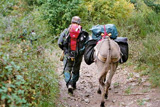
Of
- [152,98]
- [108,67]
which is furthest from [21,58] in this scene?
[152,98]

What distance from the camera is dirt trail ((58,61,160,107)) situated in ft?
18.5

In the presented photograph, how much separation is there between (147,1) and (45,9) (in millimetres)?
5917

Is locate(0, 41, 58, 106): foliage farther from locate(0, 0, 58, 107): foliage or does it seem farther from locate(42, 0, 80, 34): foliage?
locate(42, 0, 80, 34): foliage

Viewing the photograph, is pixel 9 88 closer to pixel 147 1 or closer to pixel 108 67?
pixel 108 67

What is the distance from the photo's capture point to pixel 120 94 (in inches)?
250

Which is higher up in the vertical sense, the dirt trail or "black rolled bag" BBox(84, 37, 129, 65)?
"black rolled bag" BBox(84, 37, 129, 65)

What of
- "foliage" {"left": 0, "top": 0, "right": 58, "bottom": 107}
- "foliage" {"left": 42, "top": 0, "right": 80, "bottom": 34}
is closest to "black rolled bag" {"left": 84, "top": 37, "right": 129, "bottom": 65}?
"foliage" {"left": 0, "top": 0, "right": 58, "bottom": 107}

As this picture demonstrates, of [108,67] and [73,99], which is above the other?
[108,67]

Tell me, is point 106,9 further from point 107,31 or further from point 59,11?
point 107,31

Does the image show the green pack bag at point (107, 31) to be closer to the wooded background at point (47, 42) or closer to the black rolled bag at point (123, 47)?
the black rolled bag at point (123, 47)

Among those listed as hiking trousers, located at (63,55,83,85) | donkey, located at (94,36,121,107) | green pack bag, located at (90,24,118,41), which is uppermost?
green pack bag, located at (90,24,118,41)

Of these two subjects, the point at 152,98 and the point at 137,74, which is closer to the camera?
the point at 152,98

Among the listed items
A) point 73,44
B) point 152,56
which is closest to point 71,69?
point 73,44

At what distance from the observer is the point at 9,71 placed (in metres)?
2.90
